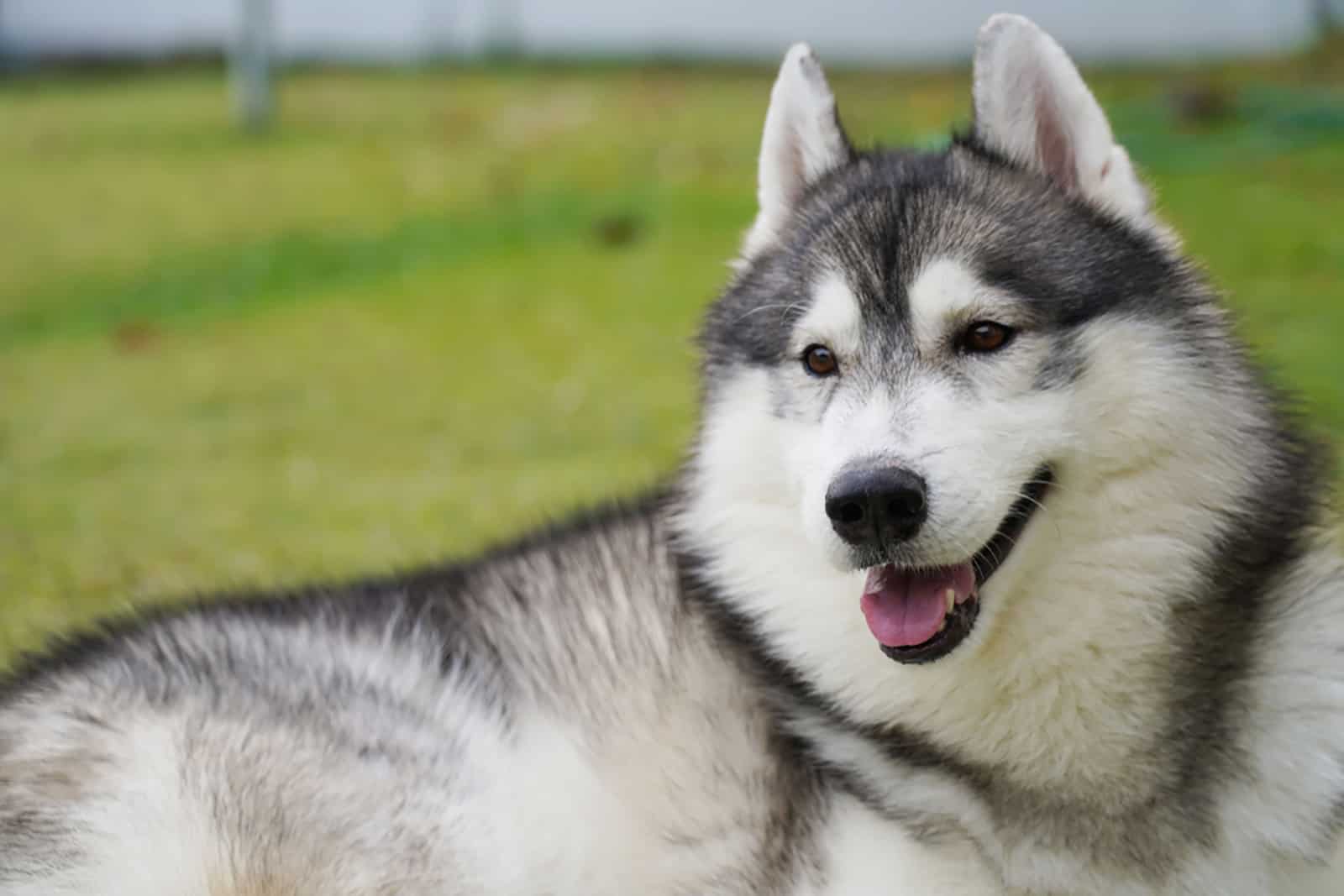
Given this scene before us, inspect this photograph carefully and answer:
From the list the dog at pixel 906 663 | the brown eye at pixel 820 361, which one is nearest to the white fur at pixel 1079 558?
the dog at pixel 906 663

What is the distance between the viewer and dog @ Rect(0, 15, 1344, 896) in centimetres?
296

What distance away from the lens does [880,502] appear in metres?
2.83

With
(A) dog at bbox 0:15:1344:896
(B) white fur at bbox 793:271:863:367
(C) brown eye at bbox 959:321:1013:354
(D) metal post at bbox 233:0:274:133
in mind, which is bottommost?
(D) metal post at bbox 233:0:274:133

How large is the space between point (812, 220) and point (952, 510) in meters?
0.92

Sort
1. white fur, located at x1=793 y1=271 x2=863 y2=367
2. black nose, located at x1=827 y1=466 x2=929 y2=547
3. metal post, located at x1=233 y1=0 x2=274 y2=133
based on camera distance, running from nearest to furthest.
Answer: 1. black nose, located at x1=827 y1=466 x2=929 y2=547
2. white fur, located at x1=793 y1=271 x2=863 y2=367
3. metal post, located at x1=233 y1=0 x2=274 y2=133

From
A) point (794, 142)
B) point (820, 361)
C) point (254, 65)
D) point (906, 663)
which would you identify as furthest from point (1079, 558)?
point (254, 65)

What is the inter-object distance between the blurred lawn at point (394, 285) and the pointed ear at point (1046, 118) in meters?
0.98

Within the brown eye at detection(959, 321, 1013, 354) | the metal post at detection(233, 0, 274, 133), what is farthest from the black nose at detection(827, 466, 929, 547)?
the metal post at detection(233, 0, 274, 133)

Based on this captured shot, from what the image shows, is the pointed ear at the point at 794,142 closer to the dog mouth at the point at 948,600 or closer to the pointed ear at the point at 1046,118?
the pointed ear at the point at 1046,118

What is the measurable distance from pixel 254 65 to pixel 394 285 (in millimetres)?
4818

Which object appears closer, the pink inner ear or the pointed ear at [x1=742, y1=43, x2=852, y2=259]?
the pink inner ear

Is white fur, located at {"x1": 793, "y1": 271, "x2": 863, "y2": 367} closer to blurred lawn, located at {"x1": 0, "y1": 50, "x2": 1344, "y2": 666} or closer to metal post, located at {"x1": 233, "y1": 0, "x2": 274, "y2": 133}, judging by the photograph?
blurred lawn, located at {"x1": 0, "y1": 50, "x2": 1344, "y2": 666}

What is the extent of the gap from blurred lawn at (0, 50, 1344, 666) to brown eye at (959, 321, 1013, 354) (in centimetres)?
141

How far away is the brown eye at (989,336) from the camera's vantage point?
9.95ft
